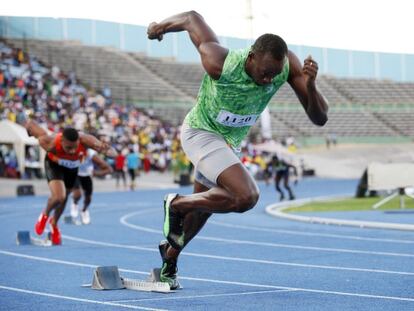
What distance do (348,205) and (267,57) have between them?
1734 centimetres

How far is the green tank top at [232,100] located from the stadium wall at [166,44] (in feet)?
148

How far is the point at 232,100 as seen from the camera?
297 inches

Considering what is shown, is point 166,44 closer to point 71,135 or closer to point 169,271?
point 71,135

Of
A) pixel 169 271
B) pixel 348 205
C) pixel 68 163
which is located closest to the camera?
pixel 169 271

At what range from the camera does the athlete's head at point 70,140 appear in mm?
13688

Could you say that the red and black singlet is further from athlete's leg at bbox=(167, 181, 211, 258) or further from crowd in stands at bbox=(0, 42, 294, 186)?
crowd in stands at bbox=(0, 42, 294, 186)

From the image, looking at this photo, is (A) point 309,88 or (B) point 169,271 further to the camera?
(B) point 169,271

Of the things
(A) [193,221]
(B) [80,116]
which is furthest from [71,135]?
(B) [80,116]

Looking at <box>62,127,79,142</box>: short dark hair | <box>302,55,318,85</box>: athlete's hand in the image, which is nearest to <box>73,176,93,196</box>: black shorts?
<box>62,127,79,142</box>: short dark hair

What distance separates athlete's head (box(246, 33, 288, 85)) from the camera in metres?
7.07

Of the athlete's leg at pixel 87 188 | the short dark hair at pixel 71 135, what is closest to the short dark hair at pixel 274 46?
the short dark hair at pixel 71 135

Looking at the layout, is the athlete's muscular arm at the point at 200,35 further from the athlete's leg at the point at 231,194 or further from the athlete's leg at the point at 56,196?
the athlete's leg at the point at 56,196

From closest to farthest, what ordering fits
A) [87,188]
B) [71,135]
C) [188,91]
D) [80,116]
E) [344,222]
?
[71,135], [344,222], [87,188], [80,116], [188,91]

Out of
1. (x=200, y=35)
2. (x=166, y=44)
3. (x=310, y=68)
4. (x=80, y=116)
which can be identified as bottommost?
(x=80, y=116)
